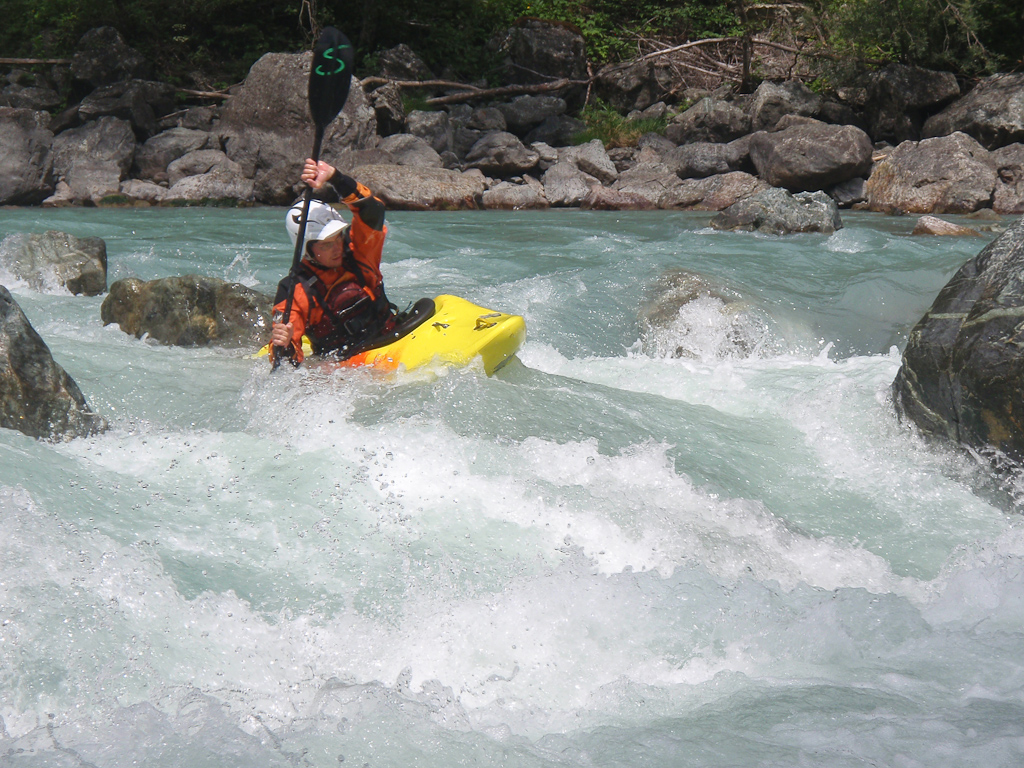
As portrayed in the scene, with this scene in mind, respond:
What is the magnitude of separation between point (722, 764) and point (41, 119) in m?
15.0

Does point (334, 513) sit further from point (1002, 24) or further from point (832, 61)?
point (1002, 24)

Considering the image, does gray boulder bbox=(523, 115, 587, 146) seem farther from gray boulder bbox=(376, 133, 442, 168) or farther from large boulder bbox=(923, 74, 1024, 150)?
large boulder bbox=(923, 74, 1024, 150)

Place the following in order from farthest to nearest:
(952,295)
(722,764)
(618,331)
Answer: (618,331) → (952,295) → (722,764)

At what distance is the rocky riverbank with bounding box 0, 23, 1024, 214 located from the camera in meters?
11.2

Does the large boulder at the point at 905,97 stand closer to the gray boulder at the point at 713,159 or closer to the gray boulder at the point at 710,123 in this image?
the gray boulder at the point at 710,123

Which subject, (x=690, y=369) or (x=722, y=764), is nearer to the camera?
(x=722, y=764)

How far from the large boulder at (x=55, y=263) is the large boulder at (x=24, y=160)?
6599 mm

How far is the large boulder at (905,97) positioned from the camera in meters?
12.6

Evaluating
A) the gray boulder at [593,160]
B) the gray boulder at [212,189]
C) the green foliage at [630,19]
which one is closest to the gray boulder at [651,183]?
the gray boulder at [593,160]

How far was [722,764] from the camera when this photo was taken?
1837 millimetres

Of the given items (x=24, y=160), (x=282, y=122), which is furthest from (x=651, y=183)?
(x=24, y=160)

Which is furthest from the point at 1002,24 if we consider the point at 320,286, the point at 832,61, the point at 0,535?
the point at 0,535

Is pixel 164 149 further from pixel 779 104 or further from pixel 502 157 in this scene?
pixel 779 104

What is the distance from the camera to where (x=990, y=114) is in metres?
11.4
